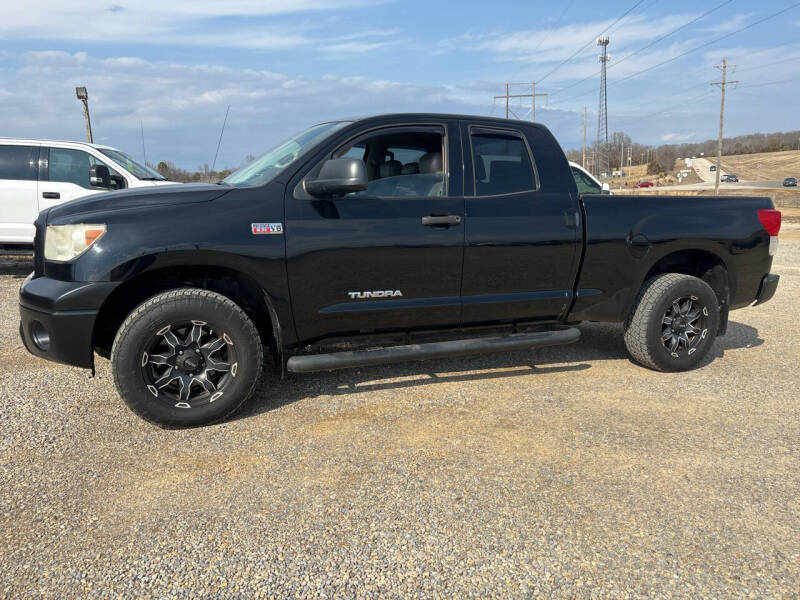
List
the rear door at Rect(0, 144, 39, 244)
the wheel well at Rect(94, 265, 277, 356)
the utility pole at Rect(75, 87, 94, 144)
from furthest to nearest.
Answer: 1. the utility pole at Rect(75, 87, 94, 144)
2. the rear door at Rect(0, 144, 39, 244)
3. the wheel well at Rect(94, 265, 277, 356)

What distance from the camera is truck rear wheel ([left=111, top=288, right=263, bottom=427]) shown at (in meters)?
3.41

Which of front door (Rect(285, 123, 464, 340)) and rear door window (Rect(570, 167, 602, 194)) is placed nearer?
front door (Rect(285, 123, 464, 340))

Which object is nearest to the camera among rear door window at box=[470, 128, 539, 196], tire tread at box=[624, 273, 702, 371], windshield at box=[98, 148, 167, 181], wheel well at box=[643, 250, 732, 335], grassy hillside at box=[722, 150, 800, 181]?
rear door window at box=[470, 128, 539, 196]

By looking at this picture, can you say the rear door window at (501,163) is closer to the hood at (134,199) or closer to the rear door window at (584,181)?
the hood at (134,199)

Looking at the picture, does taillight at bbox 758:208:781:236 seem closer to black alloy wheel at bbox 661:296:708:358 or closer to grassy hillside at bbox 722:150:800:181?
black alloy wheel at bbox 661:296:708:358

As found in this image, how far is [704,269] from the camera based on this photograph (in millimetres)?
4988

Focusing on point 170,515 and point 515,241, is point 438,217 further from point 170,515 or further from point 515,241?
point 170,515

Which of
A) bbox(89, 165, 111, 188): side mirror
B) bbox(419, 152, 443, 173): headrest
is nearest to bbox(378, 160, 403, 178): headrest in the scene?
bbox(419, 152, 443, 173): headrest

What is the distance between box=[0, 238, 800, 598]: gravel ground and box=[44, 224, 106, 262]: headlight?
1058mm

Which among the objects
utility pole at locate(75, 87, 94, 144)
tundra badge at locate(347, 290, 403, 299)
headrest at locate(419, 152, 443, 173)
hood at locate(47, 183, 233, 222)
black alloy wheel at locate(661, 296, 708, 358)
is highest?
utility pole at locate(75, 87, 94, 144)

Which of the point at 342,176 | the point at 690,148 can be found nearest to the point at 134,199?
the point at 342,176

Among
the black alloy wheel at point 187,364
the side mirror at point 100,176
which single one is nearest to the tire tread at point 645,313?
the black alloy wheel at point 187,364

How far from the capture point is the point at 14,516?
2.69 metres

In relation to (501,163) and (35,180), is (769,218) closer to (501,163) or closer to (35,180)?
(501,163)
